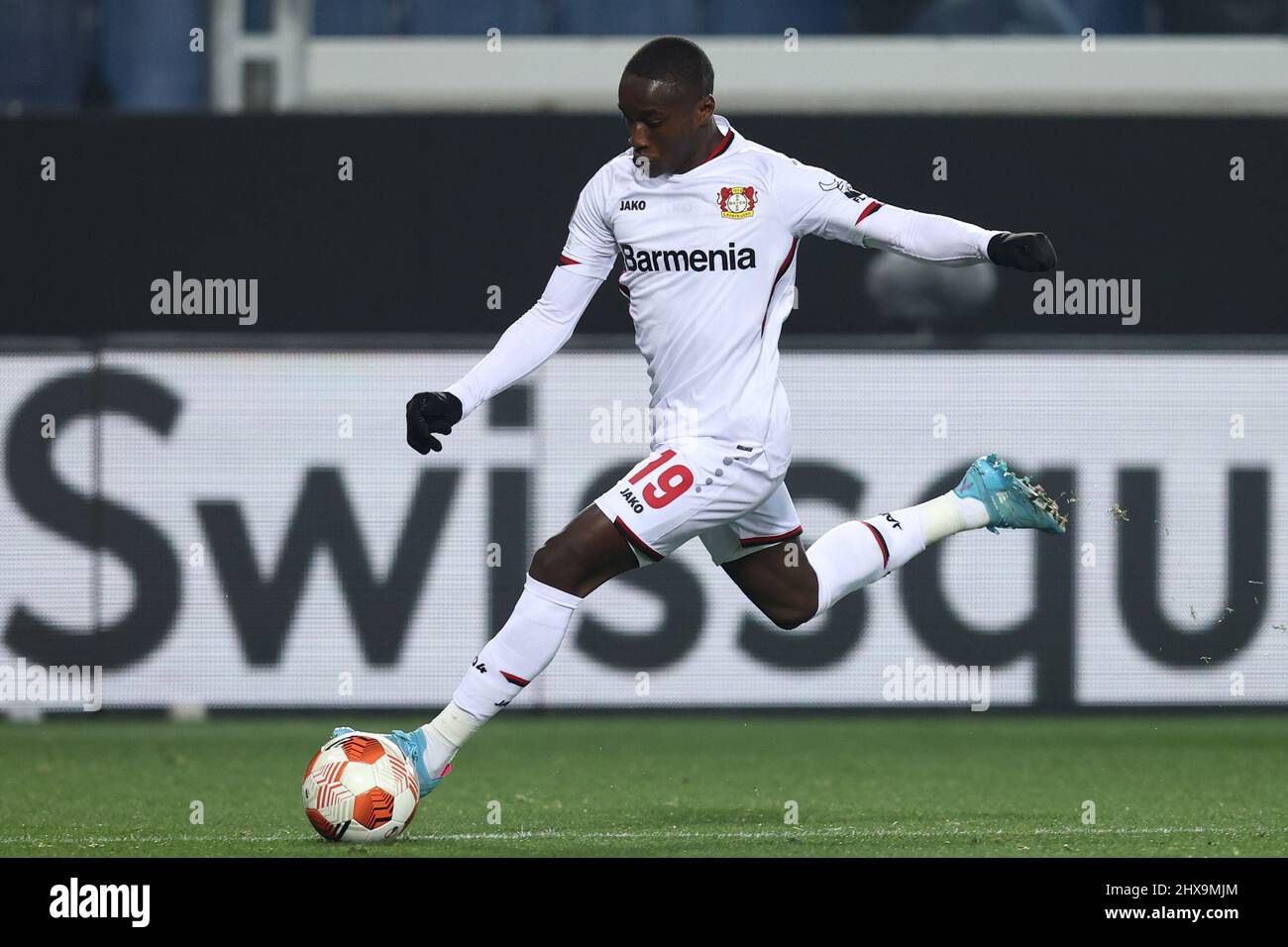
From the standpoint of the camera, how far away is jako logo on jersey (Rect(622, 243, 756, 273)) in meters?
5.54

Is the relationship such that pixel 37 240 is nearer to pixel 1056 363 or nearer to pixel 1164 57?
pixel 1056 363

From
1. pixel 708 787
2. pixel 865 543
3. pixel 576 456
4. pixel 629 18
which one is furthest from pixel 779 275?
pixel 629 18

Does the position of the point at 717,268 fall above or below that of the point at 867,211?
below

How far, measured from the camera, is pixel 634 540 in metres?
5.40

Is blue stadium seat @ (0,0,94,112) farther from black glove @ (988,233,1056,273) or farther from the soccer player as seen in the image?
black glove @ (988,233,1056,273)

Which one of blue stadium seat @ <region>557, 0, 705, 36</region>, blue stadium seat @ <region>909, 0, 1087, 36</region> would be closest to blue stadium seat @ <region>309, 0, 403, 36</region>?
blue stadium seat @ <region>557, 0, 705, 36</region>

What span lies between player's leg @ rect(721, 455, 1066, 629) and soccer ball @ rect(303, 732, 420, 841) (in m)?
1.13

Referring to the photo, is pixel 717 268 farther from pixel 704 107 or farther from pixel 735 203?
pixel 704 107

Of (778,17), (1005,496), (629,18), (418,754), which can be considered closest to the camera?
(418,754)

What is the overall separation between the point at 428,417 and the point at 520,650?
0.62 m

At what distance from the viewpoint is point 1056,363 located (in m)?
9.16

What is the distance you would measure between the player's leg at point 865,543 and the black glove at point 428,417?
910mm

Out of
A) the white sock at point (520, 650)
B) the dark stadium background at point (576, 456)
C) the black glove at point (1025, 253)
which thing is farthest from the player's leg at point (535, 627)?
the dark stadium background at point (576, 456)

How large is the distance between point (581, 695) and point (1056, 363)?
7.94 feet
